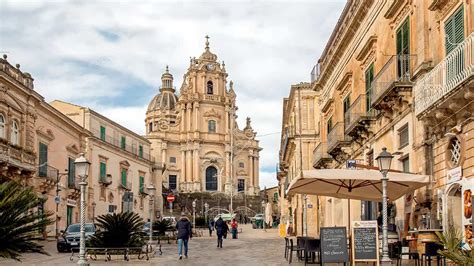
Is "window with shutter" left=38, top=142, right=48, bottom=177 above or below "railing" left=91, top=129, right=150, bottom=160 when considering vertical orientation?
below

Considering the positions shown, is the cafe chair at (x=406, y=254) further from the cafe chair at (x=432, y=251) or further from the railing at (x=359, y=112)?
the railing at (x=359, y=112)

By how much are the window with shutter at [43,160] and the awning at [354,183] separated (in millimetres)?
24107

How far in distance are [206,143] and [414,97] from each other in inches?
3038

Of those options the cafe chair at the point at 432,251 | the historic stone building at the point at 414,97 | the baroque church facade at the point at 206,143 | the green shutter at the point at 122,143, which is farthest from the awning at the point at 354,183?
the baroque church facade at the point at 206,143

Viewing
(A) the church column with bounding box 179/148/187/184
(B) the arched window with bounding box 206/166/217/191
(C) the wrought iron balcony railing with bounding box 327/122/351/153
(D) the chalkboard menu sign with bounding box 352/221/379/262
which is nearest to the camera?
(D) the chalkboard menu sign with bounding box 352/221/379/262

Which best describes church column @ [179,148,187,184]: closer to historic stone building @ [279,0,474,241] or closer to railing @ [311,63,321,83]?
railing @ [311,63,321,83]

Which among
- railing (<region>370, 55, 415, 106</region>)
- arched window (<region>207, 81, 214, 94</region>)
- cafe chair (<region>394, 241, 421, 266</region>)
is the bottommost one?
cafe chair (<region>394, 241, 421, 266</region>)

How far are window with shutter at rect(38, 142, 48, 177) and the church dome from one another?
72361 millimetres

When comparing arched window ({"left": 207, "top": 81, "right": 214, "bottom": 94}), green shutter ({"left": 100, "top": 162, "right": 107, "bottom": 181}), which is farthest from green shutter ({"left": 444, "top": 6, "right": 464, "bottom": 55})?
arched window ({"left": 207, "top": 81, "right": 214, "bottom": 94})

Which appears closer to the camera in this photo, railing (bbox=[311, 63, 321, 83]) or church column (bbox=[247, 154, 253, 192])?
railing (bbox=[311, 63, 321, 83])

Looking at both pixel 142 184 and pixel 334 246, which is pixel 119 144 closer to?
pixel 142 184

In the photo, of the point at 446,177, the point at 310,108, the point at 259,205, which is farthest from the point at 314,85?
the point at 259,205

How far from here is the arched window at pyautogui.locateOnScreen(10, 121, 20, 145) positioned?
3472 cm

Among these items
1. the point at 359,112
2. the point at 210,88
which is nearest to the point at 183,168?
the point at 210,88
